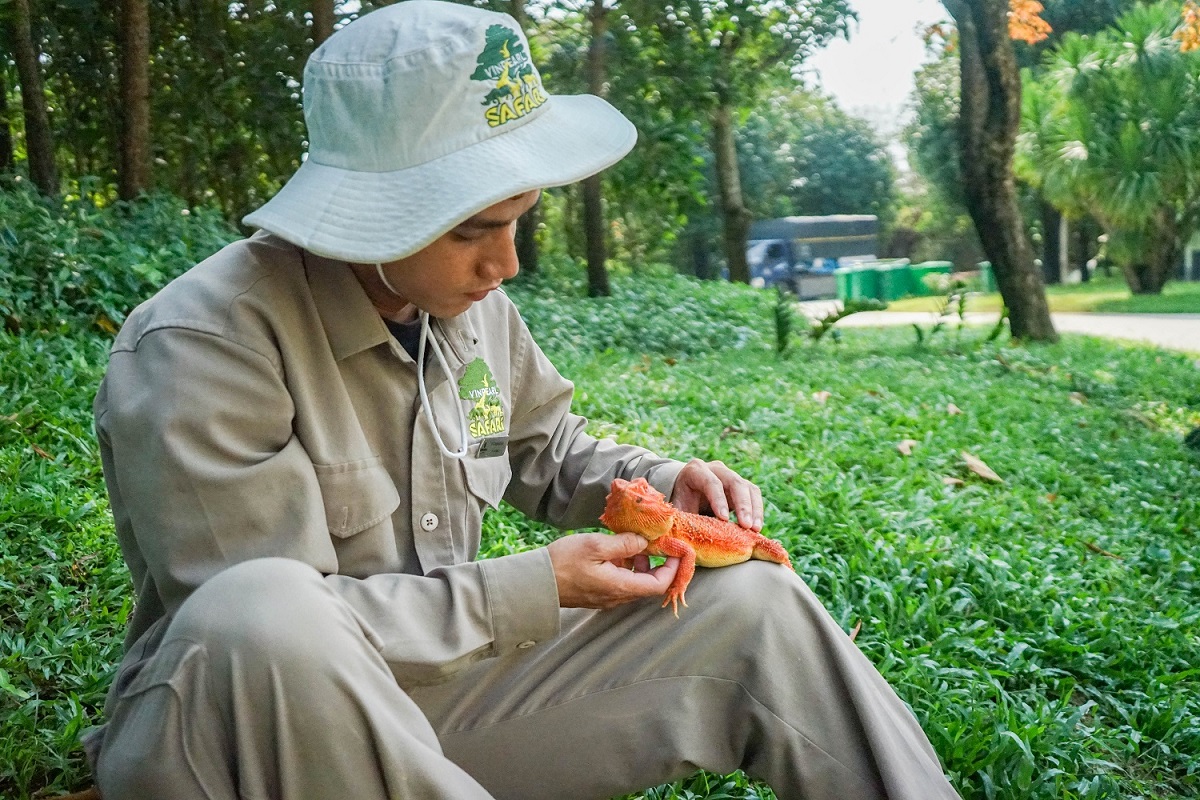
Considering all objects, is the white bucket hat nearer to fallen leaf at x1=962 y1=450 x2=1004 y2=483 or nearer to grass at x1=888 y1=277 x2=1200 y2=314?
fallen leaf at x1=962 y1=450 x2=1004 y2=483

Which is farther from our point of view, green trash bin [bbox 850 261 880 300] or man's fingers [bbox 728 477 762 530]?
green trash bin [bbox 850 261 880 300]

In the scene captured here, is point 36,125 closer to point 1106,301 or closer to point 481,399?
point 481,399

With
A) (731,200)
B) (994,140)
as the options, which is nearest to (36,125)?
(994,140)

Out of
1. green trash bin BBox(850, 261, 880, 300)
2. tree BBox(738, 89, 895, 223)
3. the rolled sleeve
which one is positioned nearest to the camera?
the rolled sleeve

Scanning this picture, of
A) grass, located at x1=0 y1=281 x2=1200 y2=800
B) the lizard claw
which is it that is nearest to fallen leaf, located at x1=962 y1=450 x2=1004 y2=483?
grass, located at x1=0 y1=281 x2=1200 y2=800

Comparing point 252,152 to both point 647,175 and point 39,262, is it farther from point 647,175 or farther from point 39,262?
point 39,262

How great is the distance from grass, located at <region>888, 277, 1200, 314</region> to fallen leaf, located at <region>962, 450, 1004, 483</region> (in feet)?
34.1

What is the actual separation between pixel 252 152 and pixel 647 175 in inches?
127

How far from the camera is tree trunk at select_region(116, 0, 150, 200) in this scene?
671cm

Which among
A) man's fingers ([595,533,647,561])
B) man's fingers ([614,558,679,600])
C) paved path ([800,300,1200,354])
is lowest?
paved path ([800,300,1200,354])

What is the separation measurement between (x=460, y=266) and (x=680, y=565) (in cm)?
57

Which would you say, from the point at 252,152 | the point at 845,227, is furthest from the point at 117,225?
the point at 845,227

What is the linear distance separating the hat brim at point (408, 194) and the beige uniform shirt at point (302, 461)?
4.9 inches

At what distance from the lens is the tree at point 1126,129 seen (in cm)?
1616
